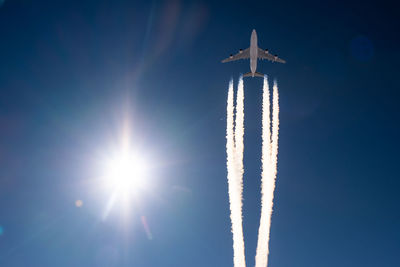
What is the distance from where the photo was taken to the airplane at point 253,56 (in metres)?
78.9

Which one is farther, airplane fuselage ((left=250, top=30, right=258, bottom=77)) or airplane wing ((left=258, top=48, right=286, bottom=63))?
airplane wing ((left=258, top=48, right=286, bottom=63))

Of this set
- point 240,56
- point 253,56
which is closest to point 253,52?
point 253,56

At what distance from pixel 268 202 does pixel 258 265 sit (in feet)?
37.7

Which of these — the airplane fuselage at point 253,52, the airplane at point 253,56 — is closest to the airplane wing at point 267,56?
the airplane at point 253,56

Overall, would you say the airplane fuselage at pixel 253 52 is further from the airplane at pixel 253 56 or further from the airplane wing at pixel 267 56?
the airplane wing at pixel 267 56


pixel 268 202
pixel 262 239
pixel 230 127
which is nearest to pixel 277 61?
pixel 230 127

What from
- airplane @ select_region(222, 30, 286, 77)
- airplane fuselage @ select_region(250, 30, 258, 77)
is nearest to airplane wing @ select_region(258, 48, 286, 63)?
airplane @ select_region(222, 30, 286, 77)

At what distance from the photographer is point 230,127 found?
69812mm

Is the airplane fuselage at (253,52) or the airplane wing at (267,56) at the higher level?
the airplane wing at (267,56)

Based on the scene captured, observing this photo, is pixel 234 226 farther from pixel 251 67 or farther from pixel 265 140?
pixel 251 67

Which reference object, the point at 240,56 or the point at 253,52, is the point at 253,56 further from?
the point at 240,56

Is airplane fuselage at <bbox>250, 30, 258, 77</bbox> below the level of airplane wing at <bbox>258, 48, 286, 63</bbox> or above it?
below

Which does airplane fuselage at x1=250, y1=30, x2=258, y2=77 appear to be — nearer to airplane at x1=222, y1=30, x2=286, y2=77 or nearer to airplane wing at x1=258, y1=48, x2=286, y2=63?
airplane at x1=222, y1=30, x2=286, y2=77

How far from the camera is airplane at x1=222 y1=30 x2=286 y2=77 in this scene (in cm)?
7888
